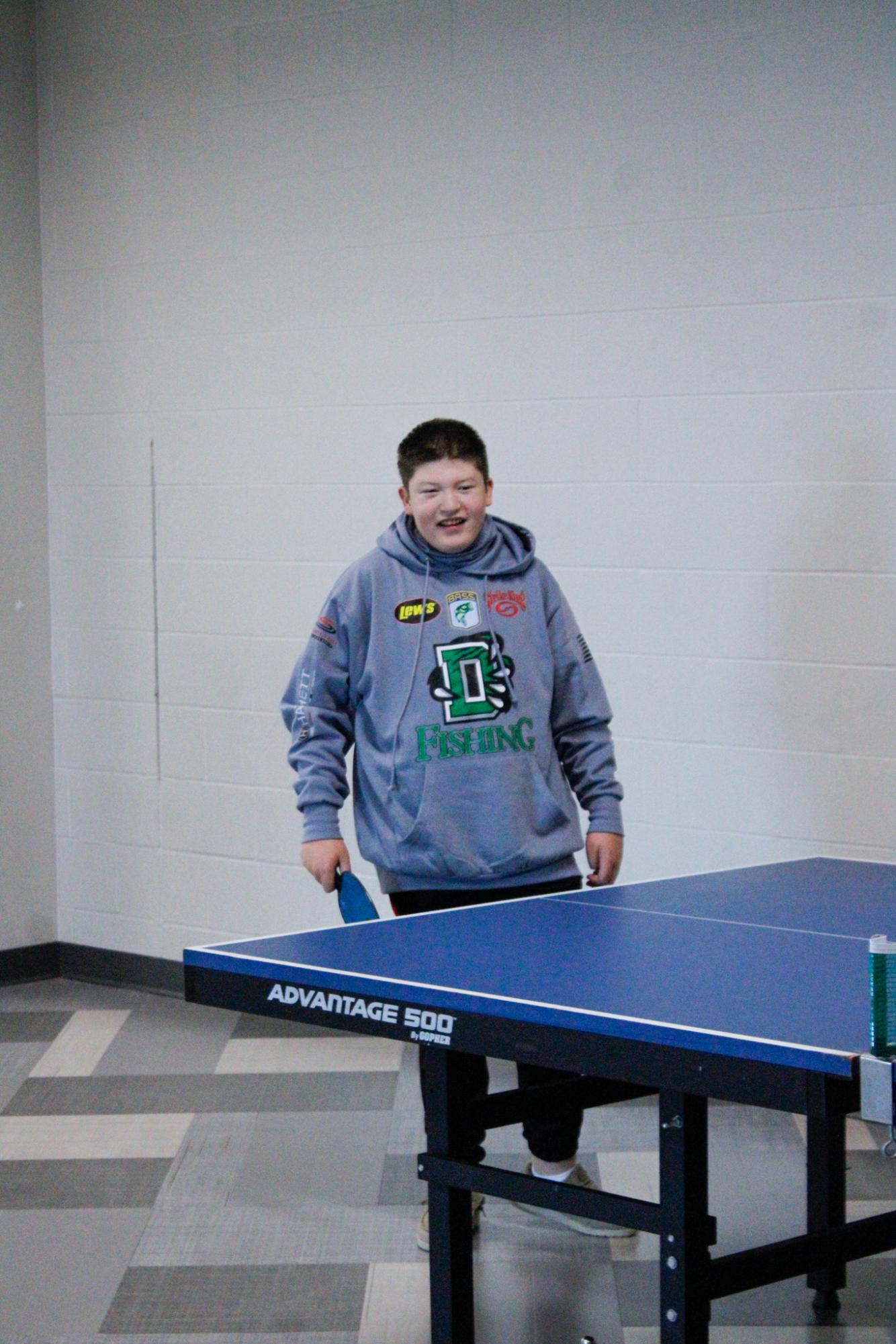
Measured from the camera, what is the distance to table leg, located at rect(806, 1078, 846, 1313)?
2.91 m

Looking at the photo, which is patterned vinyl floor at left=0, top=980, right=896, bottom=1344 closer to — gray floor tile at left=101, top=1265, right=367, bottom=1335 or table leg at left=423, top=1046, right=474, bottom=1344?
gray floor tile at left=101, top=1265, right=367, bottom=1335

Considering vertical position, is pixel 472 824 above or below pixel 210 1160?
above

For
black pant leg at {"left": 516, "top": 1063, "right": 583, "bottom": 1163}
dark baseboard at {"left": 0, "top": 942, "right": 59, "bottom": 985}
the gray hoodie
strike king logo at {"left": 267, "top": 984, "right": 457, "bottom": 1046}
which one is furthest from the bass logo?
dark baseboard at {"left": 0, "top": 942, "right": 59, "bottom": 985}

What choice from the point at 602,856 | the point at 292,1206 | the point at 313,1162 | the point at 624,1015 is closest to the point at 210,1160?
the point at 313,1162

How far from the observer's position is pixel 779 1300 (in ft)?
9.84

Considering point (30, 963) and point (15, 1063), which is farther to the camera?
point (30, 963)

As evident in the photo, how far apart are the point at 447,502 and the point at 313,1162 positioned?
1525 millimetres

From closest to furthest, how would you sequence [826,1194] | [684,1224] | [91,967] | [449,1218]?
[684,1224] < [449,1218] < [826,1194] < [91,967]

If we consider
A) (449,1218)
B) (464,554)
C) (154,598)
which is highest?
(464,554)

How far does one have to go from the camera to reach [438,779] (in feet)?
10.3

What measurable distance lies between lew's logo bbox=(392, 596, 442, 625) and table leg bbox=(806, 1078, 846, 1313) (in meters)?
1.12

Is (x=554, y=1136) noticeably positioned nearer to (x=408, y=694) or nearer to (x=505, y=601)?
(x=408, y=694)

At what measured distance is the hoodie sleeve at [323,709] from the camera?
3.20 meters

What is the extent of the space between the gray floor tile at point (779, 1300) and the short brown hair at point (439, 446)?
1.50 meters
